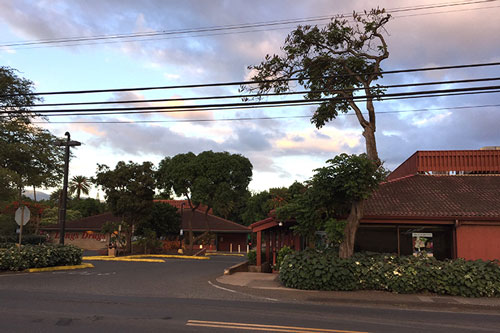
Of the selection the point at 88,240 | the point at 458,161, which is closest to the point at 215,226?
the point at 88,240

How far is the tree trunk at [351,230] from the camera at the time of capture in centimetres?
1561

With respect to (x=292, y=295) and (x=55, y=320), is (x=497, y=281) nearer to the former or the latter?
(x=292, y=295)

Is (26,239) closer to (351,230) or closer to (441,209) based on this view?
(351,230)

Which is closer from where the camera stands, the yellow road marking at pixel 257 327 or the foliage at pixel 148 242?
the yellow road marking at pixel 257 327

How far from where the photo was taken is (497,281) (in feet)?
44.9

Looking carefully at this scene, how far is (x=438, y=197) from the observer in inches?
728

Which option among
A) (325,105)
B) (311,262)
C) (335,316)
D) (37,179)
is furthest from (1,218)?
(335,316)

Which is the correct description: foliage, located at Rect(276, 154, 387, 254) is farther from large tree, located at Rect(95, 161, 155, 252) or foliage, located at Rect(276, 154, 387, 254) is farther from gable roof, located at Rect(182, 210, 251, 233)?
gable roof, located at Rect(182, 210, 251, 233)

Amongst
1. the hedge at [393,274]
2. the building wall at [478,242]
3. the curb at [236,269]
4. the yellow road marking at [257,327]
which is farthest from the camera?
the curb at [236,269]

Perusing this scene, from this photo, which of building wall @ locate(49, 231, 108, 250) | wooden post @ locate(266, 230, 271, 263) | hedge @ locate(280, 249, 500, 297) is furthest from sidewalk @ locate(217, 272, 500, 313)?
building wall @ locate(49, 231, 108, 250)

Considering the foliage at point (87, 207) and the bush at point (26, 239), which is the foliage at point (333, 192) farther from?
the foliage at point (87, 207)

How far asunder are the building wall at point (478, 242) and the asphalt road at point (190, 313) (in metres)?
6.07

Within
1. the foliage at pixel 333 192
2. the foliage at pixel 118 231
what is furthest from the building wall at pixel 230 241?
the foliage at pixel 333 192

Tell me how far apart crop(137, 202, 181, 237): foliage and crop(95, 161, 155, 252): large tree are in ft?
14.1
